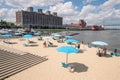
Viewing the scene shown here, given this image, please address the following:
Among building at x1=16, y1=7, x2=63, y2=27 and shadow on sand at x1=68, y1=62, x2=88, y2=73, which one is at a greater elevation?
building at x1=16, y1=7, x2=63, y2=27

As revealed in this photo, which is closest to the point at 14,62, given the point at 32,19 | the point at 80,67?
the point at 80,67

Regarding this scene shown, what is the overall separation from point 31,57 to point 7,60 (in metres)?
3.12

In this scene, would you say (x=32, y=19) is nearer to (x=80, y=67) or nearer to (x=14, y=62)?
(x=14, y=62)

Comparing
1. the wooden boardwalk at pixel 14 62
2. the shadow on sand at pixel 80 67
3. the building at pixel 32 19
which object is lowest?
the shadow on sand at pixel 80 67

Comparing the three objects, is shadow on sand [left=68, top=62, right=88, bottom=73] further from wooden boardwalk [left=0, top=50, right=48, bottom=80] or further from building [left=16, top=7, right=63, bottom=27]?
building [left=16, top=7, right=63, bottom=27]

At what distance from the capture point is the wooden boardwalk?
11.4m

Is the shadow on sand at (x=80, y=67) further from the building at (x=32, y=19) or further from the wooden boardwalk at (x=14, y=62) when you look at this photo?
the building at (x=32, y=19)

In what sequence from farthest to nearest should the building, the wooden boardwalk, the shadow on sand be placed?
the building, the shadow on sand, the wooden boardwalk

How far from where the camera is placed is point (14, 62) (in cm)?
1320

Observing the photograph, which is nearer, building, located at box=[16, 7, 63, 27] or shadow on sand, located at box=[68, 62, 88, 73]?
shadow on sand, located at box=[68, 62, 88, 73]

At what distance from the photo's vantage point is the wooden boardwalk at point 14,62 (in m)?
11.4

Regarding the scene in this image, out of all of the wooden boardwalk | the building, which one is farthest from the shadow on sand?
the building

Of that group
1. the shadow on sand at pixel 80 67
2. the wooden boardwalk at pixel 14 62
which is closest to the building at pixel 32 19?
the wooden boardwalk at pixel 14 62

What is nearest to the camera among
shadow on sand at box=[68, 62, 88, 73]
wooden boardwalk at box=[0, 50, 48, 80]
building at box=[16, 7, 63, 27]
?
wooden boardwalk at box=[0, 50, 48, 80]
